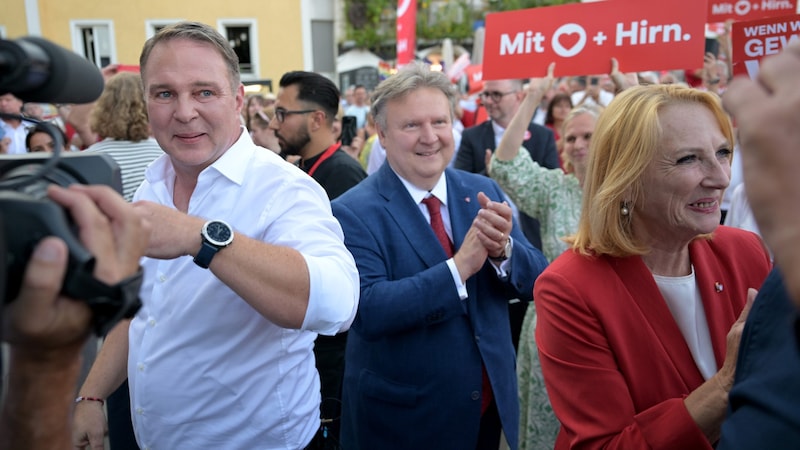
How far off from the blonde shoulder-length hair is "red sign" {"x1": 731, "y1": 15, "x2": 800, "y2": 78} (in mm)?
1466

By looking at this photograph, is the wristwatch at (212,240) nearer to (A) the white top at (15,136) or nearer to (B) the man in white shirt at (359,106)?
(A) the white top at (15,136)

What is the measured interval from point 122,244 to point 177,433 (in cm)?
103

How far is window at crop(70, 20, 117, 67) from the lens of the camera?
64.9 ft

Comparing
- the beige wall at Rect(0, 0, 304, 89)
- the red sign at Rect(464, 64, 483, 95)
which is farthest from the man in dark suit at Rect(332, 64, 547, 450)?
the beige wall at Rect(0, 0, 304, 89)

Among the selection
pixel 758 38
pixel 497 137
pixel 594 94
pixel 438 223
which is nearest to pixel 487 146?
pixel 497 137

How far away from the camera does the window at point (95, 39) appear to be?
19.8 m

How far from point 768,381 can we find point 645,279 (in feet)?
2.83

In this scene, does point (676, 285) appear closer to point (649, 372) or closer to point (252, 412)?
point (649, 372)

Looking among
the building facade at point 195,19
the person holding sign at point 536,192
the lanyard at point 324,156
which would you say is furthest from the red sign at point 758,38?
the building facade at point 195,19

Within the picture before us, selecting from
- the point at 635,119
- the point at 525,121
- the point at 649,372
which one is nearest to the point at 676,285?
the point at 649,372

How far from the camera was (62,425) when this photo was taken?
993 mm

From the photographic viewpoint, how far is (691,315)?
1791mm

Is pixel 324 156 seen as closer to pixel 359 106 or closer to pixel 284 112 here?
pixel 284 112

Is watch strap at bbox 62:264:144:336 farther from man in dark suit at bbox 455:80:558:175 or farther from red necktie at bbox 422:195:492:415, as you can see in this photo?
man in dark suit at bbox 455:80:558:175
